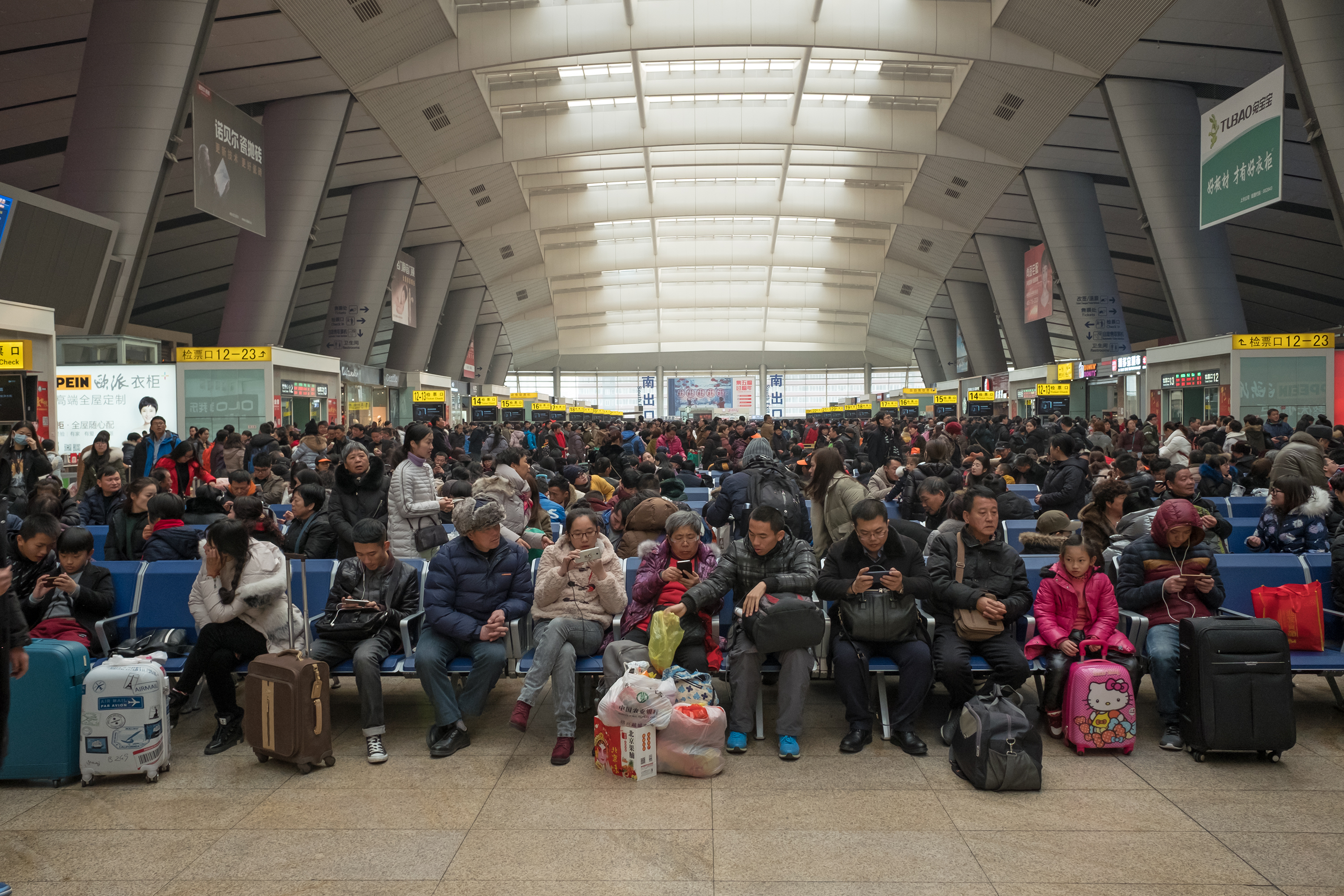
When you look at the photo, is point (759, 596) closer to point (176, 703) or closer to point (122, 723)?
point (122, 723)

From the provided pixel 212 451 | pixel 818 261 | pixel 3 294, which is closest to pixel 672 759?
pixel 212 451

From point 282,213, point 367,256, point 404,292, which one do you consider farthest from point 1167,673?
point 404,292

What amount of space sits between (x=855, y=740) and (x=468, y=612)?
204cm

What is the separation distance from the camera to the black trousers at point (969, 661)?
15.1ft

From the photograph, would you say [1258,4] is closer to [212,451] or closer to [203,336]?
[212,451]

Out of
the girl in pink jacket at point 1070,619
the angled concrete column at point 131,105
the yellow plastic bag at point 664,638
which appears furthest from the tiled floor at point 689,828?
the angled concrete column at point 131,105

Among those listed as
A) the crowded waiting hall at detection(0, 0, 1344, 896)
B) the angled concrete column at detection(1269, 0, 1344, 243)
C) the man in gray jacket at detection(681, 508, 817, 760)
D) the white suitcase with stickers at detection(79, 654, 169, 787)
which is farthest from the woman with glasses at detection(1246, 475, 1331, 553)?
the angled concrete column at detection(1269, 0, 1344, 243)

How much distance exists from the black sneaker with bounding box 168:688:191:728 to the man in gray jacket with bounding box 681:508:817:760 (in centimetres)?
270

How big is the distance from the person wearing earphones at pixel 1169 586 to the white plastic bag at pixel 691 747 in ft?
7.06

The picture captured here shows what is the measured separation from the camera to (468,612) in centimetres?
487

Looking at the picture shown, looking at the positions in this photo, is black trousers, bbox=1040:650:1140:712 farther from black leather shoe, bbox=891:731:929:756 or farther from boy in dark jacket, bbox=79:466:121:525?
boy in dark jacket, bbox=79:466:121:525

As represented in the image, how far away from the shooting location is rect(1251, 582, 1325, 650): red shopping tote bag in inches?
186

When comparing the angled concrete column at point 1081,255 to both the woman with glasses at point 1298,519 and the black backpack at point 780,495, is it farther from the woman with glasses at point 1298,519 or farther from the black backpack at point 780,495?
the black backpack at point 780,495

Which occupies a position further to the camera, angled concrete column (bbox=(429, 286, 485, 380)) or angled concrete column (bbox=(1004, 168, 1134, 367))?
angled concrete column (bbox=(429, 286, 485, 380))
